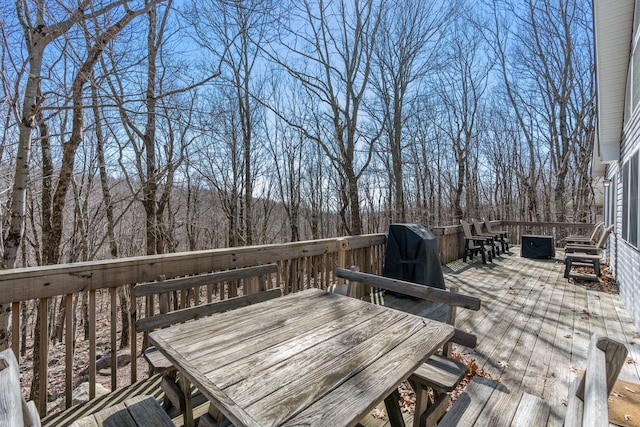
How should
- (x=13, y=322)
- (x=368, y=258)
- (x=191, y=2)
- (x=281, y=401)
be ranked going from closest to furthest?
(x=281, y=401) < (x=13, y=322) < (x=368, y=258) < (x=191, y=2)

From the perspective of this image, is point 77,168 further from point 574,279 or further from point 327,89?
point 574,279

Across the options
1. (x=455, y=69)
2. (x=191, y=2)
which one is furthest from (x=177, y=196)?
(x=455, y=69)

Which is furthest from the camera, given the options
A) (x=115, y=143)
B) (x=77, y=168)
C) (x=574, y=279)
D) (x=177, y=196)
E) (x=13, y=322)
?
(x=177, y=196)

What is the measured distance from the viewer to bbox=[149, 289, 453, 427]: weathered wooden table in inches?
42.4

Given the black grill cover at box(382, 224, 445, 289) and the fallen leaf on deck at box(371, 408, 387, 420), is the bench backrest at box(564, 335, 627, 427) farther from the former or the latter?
the black grill cover at box(382, 224, 445, 289)

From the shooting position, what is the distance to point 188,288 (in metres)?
2.23

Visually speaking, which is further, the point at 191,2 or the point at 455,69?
the point at 455,69

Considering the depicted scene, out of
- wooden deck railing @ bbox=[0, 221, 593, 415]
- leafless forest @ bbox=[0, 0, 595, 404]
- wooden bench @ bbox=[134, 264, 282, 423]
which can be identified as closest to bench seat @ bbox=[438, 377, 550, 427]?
wooden bench @ bbox=[134, 264, 282, 423]

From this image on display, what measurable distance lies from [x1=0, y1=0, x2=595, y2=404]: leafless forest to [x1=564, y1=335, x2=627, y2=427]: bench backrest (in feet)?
14.6

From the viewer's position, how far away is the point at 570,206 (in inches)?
661

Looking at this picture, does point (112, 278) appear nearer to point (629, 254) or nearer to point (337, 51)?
point (629, 254)

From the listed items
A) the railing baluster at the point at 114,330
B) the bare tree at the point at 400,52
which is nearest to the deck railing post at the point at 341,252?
the railing baluster at the point at 114,330

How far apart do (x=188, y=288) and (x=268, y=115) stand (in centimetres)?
1281

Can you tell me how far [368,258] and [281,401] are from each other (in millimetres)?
3686
